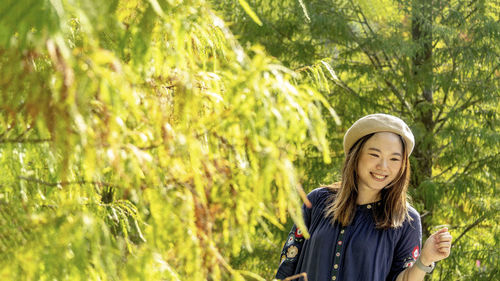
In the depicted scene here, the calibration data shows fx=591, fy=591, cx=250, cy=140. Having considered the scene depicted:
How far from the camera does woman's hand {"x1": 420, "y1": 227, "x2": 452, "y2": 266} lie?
65.4 inches

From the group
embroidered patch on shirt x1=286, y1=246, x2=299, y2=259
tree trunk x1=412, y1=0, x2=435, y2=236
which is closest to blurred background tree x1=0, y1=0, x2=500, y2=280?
embroidered patch on shirt x1=286, y1=246, x2=299, y2=259

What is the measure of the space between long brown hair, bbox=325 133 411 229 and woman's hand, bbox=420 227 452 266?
0.15m

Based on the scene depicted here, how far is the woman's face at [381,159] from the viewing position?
1.78 meters

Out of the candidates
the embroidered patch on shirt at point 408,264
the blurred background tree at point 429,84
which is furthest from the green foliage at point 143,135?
the blurred background tree at point 429,84

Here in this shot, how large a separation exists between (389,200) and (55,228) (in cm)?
123

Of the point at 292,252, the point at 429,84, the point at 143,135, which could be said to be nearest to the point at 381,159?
the point at 292,252

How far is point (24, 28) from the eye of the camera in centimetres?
75

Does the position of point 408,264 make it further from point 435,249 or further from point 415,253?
point 435,249

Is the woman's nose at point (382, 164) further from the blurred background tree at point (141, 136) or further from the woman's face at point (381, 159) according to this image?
the blurred background tree at point (141, 136)

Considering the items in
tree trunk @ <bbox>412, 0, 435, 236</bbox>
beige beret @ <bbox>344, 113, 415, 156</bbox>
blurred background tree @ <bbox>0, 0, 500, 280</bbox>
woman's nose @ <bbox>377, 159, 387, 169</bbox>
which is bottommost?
tree trunk @ <bbox>412, 0, 435, 236</bbox>

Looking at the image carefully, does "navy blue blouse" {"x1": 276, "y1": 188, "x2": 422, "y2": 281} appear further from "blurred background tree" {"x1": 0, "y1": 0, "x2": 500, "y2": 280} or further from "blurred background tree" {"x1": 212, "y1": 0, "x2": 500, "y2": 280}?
"blurred background tree" {"x1": 212, "y1": 0, "x2": 500, "y2": 280}

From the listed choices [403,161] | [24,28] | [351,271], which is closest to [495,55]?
[403,161]

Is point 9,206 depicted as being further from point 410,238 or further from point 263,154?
point 410,238

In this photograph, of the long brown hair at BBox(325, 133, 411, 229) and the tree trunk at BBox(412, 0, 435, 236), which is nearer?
the long brown hair at BBox(325, 133, 411, 229)
